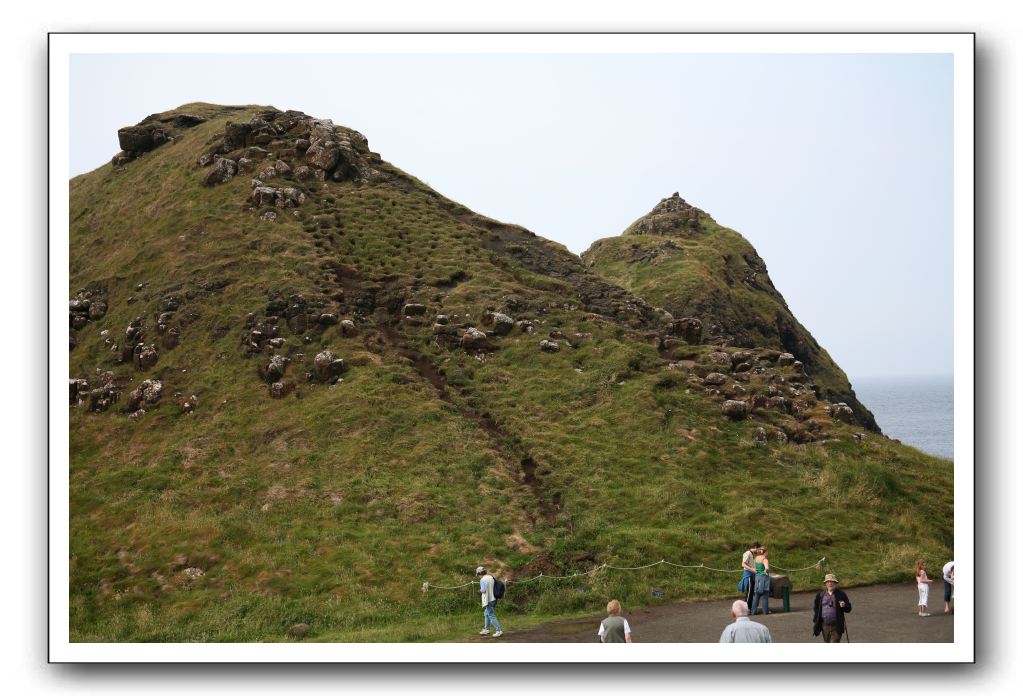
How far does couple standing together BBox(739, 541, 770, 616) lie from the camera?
2788cm

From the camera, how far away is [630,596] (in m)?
30.8

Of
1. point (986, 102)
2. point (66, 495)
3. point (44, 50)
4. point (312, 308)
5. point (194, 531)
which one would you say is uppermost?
point (44, 50)

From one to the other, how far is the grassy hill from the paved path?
1.37 metres

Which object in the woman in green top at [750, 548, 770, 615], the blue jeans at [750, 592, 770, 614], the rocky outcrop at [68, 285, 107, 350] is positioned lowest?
the blue jeans at [750, 592, 770, 614]

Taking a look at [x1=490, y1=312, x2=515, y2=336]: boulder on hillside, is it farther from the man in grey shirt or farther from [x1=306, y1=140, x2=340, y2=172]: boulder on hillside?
the man in grey shirt

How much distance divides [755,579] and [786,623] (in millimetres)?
2053

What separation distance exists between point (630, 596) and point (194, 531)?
17595mm

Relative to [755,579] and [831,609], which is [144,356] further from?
[831,609]

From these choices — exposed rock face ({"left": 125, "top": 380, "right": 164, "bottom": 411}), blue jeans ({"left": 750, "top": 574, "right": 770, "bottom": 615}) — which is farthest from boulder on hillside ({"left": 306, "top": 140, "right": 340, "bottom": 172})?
blue jeans ({"left": 750, "top": 574, "right": 770, "bottom": 615})

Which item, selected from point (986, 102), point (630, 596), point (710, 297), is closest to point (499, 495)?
point (630, 596)

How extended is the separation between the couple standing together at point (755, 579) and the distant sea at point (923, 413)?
25.1 feet

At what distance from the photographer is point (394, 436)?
41625 mm

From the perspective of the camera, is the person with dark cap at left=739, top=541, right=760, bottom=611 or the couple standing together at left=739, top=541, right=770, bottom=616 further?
the person with dark cap at left=739, top=541, right=760, bottom=611

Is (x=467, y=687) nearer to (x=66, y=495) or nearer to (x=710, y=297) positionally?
(x=66, y=495)
